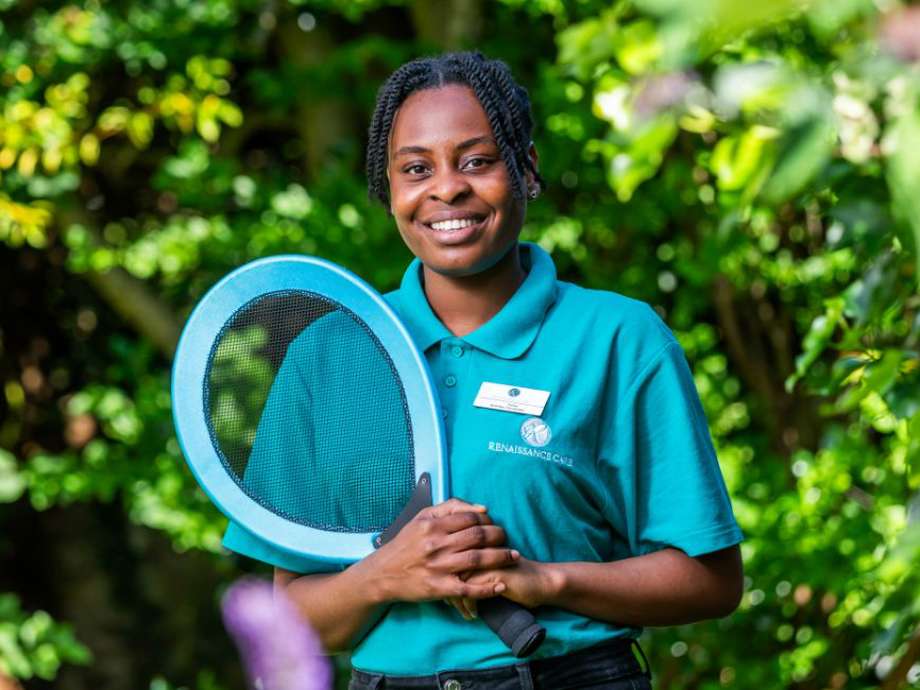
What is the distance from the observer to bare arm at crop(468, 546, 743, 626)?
6.14 feet

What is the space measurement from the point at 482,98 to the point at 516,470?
1.73 ft

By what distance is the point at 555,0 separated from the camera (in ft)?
14.4

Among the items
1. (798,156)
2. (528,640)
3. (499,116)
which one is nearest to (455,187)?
(499,116)

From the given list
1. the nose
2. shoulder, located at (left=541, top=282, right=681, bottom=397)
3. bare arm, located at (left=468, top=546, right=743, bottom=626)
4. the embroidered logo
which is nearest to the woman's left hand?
bare arm, located at (left=468, top=546, right=743, bottom=626)

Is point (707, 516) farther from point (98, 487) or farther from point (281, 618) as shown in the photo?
point (98, 487)

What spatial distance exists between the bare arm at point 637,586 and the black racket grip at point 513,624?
0.07ft

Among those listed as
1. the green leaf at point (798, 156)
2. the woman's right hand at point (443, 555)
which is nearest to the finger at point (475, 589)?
the woman's right hand at point (443, 555)

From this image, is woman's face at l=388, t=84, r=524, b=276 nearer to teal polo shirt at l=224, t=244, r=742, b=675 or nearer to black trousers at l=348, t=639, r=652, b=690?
teal polo shirt at l=224, t=244, r=742, b=675

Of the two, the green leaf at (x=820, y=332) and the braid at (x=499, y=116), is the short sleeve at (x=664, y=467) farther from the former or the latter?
the green leaf at (x=820, y=332)

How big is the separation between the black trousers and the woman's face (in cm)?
54

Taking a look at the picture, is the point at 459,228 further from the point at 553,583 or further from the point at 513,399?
the point at 553,583

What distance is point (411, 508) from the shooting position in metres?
2.03

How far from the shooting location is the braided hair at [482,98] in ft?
6.83

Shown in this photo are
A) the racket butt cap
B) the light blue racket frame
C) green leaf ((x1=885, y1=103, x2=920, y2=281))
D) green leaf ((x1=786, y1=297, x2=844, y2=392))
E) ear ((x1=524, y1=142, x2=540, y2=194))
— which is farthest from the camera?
green leaf ((x1=786, y1=297, x2=844, y2=392))
